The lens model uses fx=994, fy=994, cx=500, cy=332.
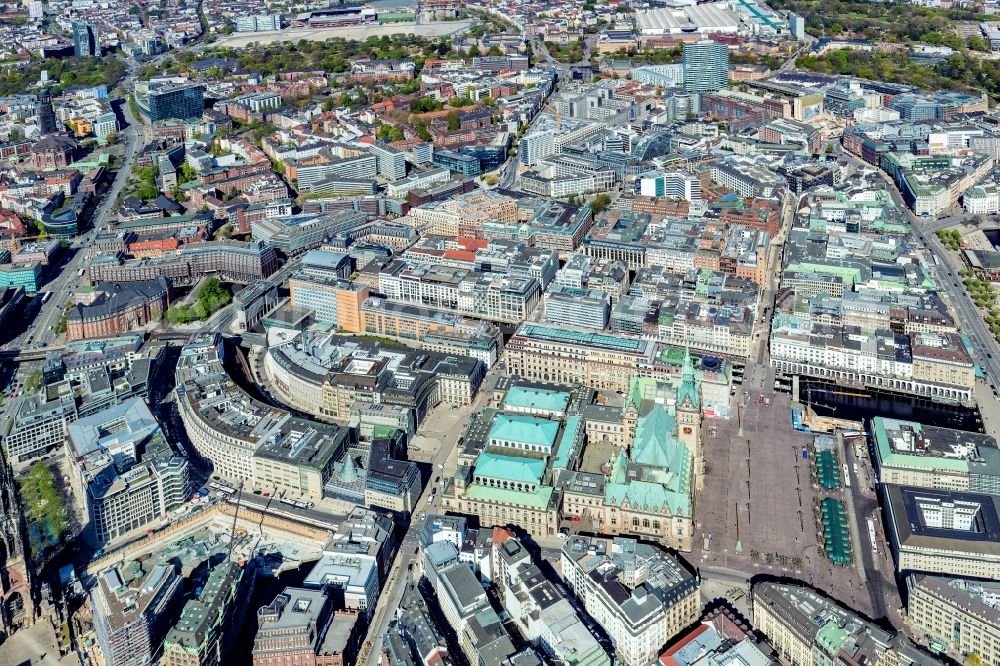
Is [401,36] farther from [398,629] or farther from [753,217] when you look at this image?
[398,629]

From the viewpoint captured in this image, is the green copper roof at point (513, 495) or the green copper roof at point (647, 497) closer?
the green copper roof at point (647, 497)

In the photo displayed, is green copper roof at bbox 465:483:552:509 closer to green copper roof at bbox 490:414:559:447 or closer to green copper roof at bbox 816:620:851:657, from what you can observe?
green copper roof at bbox 490:414:559:447

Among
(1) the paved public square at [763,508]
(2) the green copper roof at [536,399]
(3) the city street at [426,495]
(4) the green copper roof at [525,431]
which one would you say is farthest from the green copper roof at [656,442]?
(3) the city street at [426,495]

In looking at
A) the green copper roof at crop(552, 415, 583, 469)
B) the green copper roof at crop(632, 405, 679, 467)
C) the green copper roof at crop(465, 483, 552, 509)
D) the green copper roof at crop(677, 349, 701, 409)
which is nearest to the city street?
the green copper roof at crop(465, 483, 552, 509)

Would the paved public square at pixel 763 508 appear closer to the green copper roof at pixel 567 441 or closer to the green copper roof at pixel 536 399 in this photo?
the green copper roof at pixel 567 441

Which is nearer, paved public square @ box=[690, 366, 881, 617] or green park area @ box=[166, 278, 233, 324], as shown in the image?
paved public square @ box=[690, 366, 881, 617]

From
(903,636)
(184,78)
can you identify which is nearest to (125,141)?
(184,78)
